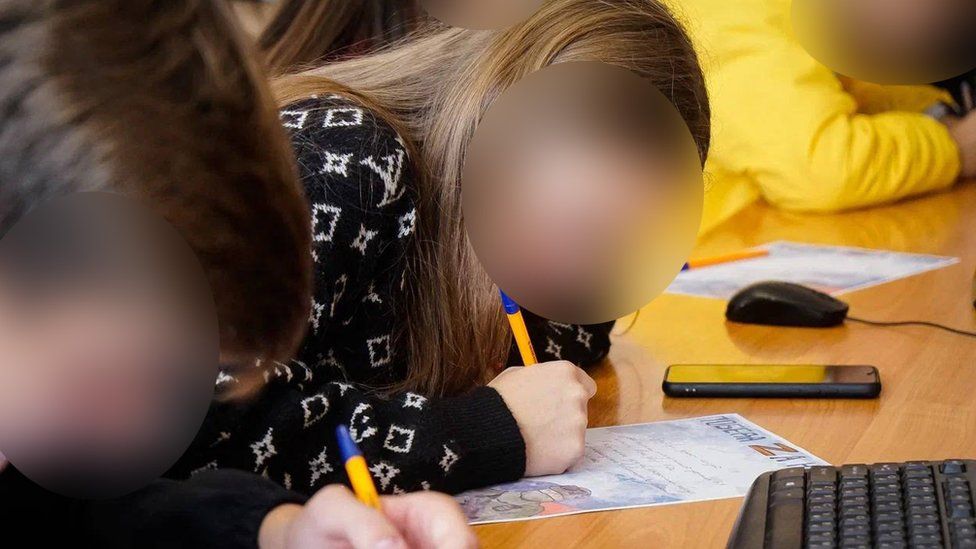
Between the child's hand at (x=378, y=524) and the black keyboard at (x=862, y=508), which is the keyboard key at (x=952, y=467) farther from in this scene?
the child's hand at (x=378, y=524)

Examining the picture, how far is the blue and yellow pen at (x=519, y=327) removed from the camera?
0.96 metres

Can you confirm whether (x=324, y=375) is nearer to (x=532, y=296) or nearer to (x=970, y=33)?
(x=532, y=296)

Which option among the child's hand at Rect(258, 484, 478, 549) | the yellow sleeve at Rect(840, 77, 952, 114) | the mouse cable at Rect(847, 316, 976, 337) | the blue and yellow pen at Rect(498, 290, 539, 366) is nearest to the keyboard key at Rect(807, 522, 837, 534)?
the child's hand at Rect(258, 484, 478, 549)

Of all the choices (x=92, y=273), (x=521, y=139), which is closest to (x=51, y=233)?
(x=92, y=273)

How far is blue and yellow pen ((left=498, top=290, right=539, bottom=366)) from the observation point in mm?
964

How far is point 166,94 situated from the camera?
451mm

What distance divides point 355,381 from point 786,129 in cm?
95

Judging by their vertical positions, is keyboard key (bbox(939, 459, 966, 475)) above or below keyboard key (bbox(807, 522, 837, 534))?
below

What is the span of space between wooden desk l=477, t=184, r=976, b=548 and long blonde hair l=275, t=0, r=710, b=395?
0.14 m

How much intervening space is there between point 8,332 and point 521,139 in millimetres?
344

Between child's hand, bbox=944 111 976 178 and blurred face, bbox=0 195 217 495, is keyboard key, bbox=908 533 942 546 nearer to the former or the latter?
blurred face, bbox=0 195 217 495

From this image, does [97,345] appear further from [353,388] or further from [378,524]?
[353,388]

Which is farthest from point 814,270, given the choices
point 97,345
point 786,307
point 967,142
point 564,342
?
point 97,345

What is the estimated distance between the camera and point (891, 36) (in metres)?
0.74
